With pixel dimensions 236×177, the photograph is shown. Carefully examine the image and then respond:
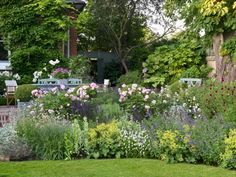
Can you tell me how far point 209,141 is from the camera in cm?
652

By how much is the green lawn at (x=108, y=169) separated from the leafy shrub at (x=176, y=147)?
0.18 m

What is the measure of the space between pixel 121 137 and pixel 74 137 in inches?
29.6

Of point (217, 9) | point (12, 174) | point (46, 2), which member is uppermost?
point (46, 2)

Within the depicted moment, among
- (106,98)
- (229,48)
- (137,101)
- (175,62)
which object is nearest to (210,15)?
(229,48)

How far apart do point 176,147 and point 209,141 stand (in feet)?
1.57

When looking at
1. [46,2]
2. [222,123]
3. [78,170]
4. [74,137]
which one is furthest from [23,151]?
[46,2]

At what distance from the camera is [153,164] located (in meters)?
6.62

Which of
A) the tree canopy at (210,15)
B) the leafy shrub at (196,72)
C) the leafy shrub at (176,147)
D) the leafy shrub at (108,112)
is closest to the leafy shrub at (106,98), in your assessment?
the leafy shrub at (108,112)

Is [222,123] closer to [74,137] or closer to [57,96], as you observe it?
[74,137]

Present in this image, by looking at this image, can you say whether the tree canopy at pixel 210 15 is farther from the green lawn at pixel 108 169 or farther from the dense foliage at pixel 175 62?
the green lawn at pixel 108 169

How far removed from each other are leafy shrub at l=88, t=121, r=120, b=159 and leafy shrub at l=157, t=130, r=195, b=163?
0.87m

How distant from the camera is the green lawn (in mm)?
6078

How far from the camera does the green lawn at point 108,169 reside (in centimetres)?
608

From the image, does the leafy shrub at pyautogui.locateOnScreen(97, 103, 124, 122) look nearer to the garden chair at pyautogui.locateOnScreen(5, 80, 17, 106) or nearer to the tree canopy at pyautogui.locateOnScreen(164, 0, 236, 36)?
the tree canopy at pyautogui.locateOnScreen(164, 0, 236, 36)
